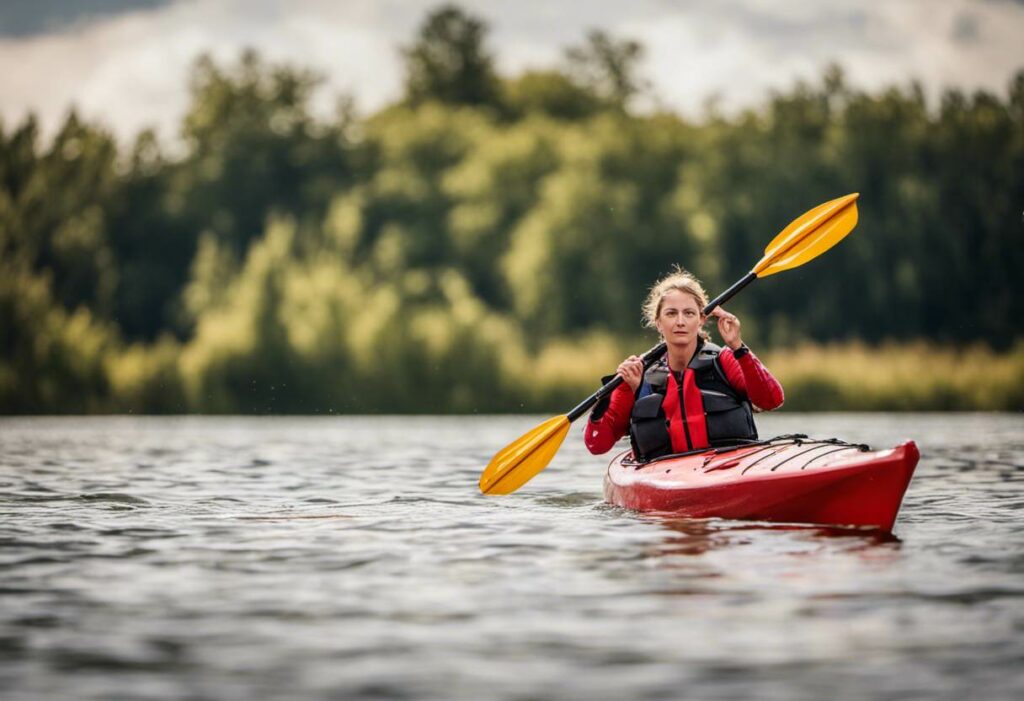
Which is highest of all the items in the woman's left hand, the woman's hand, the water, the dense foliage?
the dense foliage

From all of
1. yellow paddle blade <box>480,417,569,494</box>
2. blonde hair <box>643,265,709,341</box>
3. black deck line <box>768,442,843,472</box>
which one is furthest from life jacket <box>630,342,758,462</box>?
yellow paddle blade <box>480,417,569,494</box>

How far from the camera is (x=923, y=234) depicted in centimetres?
3167

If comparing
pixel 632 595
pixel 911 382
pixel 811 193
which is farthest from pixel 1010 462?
pixel 811 193

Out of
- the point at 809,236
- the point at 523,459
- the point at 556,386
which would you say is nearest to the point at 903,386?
the point at 556,386

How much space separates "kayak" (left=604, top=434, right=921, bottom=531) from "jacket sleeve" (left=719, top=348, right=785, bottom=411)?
0.20 m

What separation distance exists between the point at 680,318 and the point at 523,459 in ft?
5.63

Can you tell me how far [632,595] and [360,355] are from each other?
64.0 feet

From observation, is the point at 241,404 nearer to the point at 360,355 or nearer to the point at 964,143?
the point at 360,355

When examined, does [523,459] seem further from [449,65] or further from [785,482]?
[449,65]

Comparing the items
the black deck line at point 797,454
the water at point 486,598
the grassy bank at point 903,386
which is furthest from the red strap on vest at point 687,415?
the grassy bank at point 903,386

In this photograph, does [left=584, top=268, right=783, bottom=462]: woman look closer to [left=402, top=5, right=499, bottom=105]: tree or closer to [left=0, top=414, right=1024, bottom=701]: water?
[left=0, top=414, right=1024, bottom=701]: water

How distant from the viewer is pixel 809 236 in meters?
A: 9.38

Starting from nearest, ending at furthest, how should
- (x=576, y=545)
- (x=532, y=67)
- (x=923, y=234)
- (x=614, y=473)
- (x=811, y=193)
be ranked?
(x=576, y=545)
(x=614, y=473)
(x=923, y=234)
(x=811, y=193)
(x=532, y=67)

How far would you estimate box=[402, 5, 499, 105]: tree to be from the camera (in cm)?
5194
